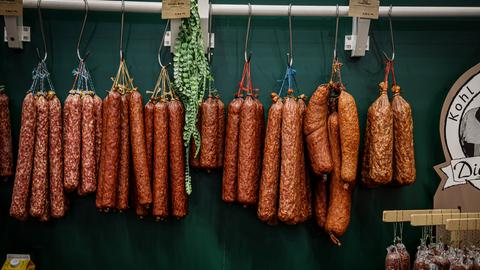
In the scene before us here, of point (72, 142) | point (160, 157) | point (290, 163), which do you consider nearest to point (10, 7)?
point (72, 142)

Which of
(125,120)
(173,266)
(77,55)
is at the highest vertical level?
(77,55)

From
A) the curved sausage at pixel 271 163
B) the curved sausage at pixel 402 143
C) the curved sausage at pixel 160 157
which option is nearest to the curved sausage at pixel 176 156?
the curved sausage at pixel 160 157

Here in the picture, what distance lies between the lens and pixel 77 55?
12.2 feet

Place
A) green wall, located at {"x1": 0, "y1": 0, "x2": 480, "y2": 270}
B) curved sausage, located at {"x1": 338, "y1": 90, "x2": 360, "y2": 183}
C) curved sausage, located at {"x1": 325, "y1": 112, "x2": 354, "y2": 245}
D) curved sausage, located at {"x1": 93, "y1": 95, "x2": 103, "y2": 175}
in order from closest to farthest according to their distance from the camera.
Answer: curved sausage, located at {"x1": 338, "y1": 90, "x2": 360, "y2": 183}, curved sausage, located at {"x1": 325, "y1": 112, "x2": 354, "y2": 245}, curved sausage, located at {"x1": 93, "y1": 95, "x2": 103, "y2": 175}, green wall, located at {"x1": 0, "y1": 0, "x2": 480, "y2": 270}

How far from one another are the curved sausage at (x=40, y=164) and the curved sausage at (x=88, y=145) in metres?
0.27

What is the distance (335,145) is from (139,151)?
1391mm

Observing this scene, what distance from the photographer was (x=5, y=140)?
11.3 feet

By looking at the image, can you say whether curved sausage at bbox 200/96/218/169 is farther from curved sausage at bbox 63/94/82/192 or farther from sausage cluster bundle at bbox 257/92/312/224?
curved sausage at bbox 63/94/82/192

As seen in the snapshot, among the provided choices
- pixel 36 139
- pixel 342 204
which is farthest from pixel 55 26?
pixel 342 204

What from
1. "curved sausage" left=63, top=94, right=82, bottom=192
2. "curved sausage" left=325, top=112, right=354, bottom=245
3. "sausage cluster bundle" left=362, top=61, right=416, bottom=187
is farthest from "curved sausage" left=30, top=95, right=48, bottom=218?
"sausage cluster bundle" left=362, top=61, right=416, bottom=187

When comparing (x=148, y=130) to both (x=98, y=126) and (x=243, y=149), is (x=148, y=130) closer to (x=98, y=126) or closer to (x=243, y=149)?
(x=98, y=126)

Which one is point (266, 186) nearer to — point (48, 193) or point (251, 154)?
point (251, 154)

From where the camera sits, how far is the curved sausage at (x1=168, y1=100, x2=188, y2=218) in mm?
3330

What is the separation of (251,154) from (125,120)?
37.0 inches
